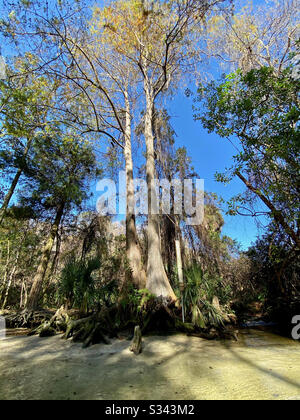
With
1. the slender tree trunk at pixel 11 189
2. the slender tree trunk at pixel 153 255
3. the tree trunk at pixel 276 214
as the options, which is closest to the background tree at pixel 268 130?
the tree trunk at pixel 276 214

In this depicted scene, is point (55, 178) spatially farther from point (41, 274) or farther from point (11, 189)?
point (41, 274)

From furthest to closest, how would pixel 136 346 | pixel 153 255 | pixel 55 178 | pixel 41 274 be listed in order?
pixel 55 178 < pixel 41 274 < pixel 153 255 < pixel 136 346

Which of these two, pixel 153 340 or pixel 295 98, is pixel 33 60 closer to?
pixel 295 98

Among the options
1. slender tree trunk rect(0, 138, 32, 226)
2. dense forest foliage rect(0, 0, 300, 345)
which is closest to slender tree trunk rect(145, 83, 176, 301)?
dense forest foliage rect(0, 0, 300, 345)

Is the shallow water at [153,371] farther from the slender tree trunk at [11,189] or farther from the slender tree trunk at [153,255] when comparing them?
the slender tree trunk at [11,189]

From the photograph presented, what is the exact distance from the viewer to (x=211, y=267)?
747cm

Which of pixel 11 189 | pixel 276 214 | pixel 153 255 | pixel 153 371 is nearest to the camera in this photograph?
pixel 153 371

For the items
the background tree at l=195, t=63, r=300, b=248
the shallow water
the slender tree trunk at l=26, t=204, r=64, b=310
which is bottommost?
the shallow water

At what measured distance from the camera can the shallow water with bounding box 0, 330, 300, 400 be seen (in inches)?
73.3

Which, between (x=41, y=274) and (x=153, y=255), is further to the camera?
(x=41, y=274)

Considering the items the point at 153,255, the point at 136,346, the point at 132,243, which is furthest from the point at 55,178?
the point at 136,346

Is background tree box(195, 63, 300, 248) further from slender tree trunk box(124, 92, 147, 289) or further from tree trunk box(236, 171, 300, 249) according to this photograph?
slender tree trunk box(124, 92, 147, 289)

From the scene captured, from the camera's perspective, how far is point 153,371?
2.47 meters
